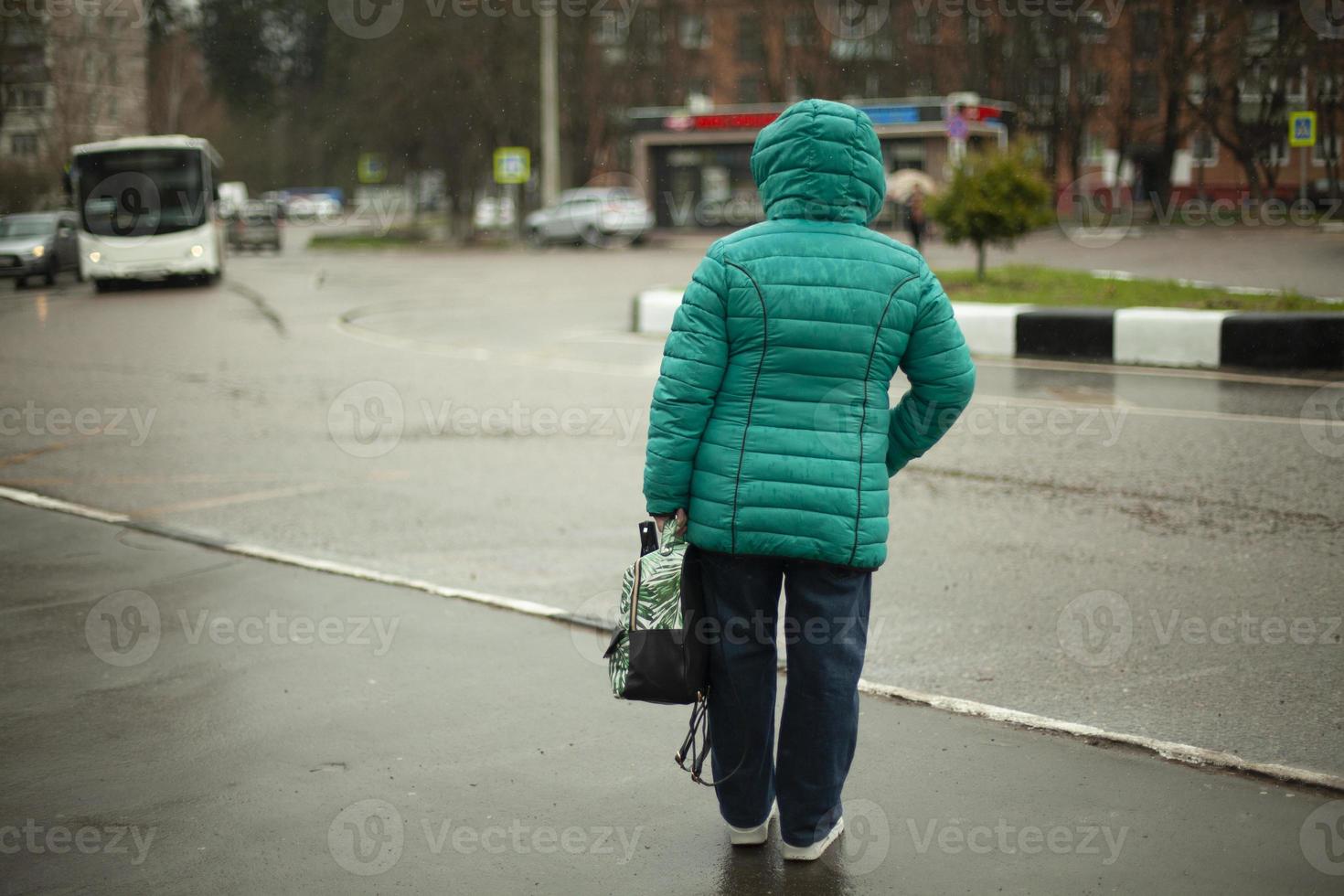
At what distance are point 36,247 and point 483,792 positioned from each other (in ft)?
93.9

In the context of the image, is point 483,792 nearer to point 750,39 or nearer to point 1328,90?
point 1328,90

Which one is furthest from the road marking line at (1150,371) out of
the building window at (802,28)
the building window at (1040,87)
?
the building window at (802,28)

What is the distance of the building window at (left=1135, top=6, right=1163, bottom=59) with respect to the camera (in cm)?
4334

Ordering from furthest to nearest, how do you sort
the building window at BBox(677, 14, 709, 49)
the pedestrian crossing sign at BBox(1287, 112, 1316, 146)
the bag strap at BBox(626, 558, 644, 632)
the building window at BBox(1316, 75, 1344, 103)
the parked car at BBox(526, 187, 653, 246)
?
→ 1. the building window at BBox(677, 14, 709, 49)
2. the parked car at BBox(526, 187, 653, 246)
3. the building window at BBox(1316, 75, 1344, 103)
4. the pedestrian crossing sign at BBox(1287, 112, 1316, 146)
5. the bag strap at BBox(626, 558, 644, 632)

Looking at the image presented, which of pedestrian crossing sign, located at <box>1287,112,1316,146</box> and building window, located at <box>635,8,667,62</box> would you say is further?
building window, located at <box>635,8,667,62</box>

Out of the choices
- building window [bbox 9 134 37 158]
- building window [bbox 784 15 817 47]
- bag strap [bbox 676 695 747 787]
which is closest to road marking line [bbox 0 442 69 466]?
bag strap [bbox 676 695 747 787]

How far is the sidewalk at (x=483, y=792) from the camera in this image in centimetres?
336

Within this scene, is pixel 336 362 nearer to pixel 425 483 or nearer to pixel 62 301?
pixel 425 483

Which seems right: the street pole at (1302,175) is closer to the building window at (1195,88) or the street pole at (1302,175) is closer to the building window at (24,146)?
the building window at (1195,88)

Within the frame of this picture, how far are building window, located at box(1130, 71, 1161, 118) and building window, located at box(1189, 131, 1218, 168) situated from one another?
1.84m

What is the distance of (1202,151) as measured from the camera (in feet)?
169

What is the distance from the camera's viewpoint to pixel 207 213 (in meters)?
27.8

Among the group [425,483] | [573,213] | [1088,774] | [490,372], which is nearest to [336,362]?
[490,372]

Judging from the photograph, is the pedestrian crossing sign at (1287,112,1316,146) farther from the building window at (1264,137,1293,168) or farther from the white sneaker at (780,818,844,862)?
the white sneaker at (780,818,844,862)
